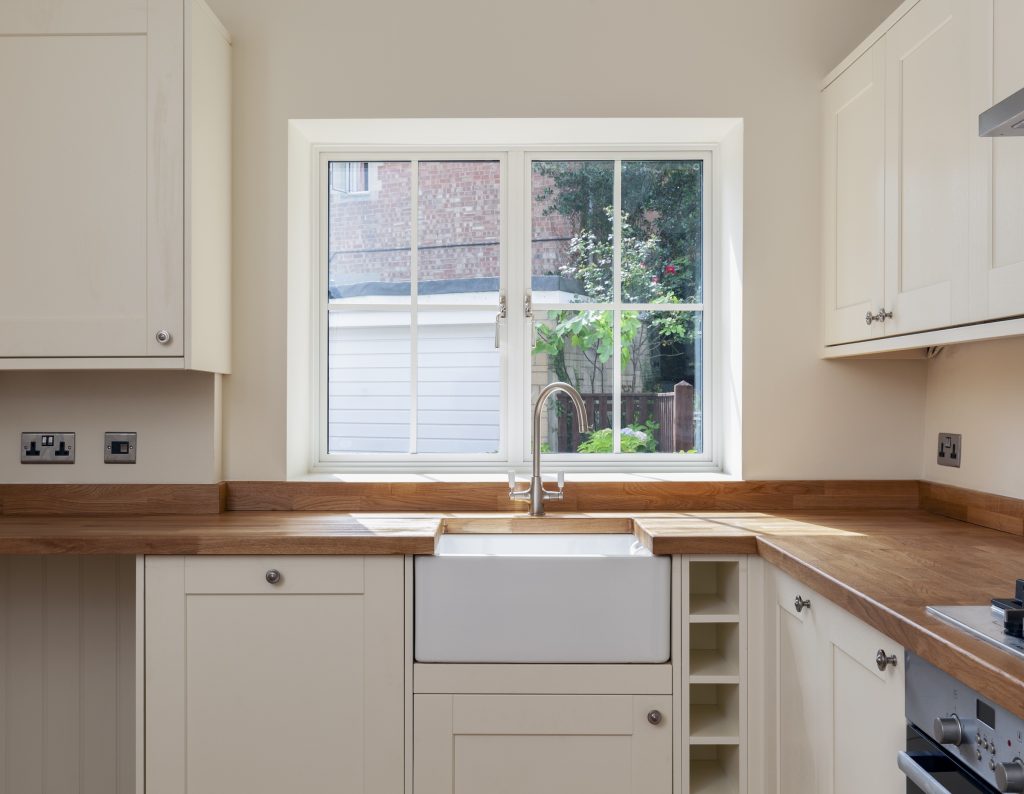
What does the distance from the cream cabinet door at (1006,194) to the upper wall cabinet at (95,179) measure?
1.86 meters

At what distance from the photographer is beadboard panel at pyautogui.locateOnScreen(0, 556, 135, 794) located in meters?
2.25

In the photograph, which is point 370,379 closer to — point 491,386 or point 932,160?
point 491,386

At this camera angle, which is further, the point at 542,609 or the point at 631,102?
the point at 631,102

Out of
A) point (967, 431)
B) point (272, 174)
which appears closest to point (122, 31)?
point (272, 174)

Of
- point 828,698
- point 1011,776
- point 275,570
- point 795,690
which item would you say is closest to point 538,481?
point 275,570

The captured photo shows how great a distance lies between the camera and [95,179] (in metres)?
1.99

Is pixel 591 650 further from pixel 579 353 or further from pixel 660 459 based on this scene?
pixel 579 353

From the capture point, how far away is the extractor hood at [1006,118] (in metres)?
1.03

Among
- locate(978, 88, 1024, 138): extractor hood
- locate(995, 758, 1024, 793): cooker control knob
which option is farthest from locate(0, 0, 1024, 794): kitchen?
locate(978, 88, 1024, 138): extractor hood

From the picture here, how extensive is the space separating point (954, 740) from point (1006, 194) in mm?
1004

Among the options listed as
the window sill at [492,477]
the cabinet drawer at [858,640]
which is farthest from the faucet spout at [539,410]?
the cabinet drawer at [858,640]

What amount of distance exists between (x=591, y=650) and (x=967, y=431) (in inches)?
47.5

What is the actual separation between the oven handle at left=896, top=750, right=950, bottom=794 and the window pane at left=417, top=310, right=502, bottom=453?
5.28 feet

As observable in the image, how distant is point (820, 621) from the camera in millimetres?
1490
